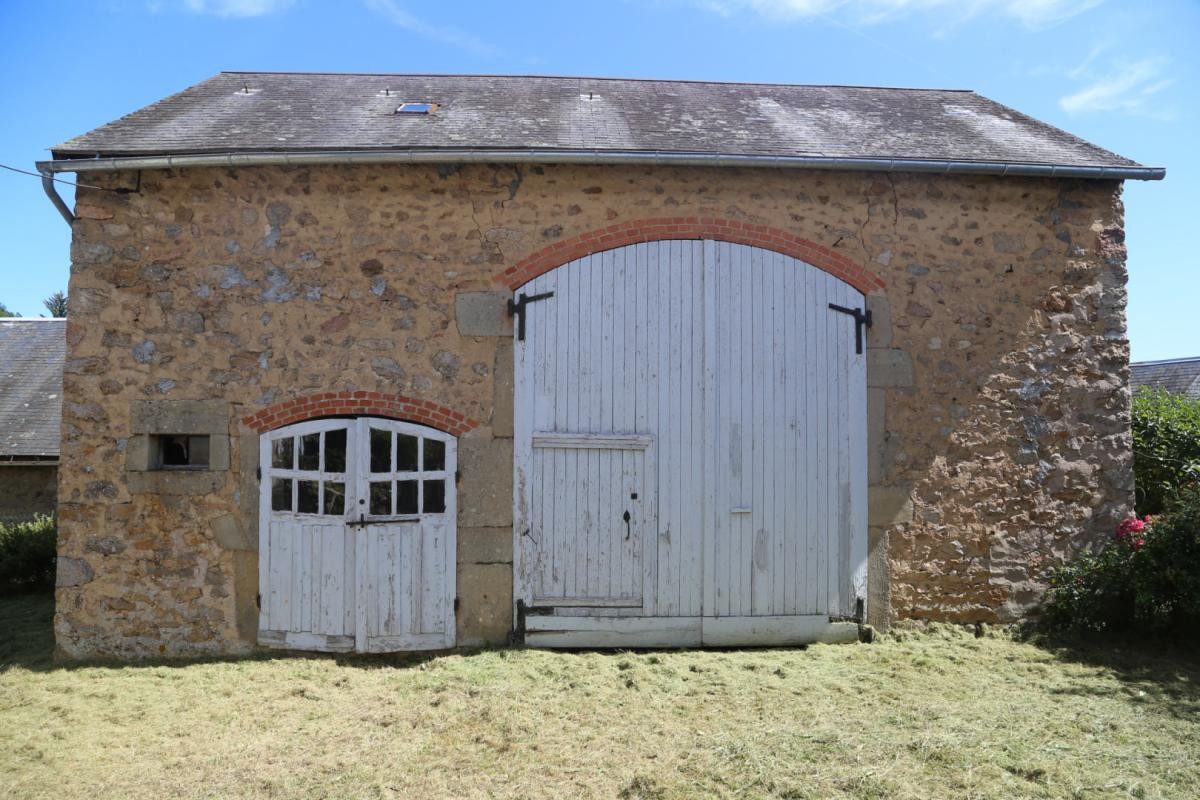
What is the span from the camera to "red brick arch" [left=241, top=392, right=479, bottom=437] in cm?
566

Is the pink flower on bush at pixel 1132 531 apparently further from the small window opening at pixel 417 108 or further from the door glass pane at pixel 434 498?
the small window opening at pixel 417 108

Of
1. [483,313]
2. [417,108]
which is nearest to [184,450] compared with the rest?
[483,313]

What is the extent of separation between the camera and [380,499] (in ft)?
18.6

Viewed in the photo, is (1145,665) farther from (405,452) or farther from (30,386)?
(30,386)

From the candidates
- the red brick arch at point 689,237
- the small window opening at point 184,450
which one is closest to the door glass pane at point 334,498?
the small window opening at point 184,450

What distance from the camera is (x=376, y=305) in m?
5.74

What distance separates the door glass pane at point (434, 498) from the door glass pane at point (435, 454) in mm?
133

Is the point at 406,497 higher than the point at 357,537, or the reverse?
the point at 406,497

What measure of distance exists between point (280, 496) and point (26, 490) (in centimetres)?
650

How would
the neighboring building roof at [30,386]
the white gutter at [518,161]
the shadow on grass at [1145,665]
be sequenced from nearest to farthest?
1. the shadow on grass at [1145,665]
2. the white gutter at [518,161]
3. the neighboring building roof at [30,386]

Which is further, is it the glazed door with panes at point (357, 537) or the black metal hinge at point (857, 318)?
the black metal hinge at point (857, 318)

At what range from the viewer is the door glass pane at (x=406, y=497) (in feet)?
18.6

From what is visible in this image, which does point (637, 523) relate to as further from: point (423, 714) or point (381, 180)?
point (381, 180)

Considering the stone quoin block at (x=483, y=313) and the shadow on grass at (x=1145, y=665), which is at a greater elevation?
the stone quoin block at (x=483, y=313)
